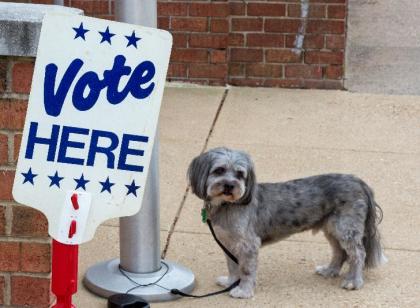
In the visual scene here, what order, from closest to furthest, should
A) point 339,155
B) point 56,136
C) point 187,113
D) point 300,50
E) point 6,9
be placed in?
point 56,136, point 6,9, point 339,155, point 187,113, point 300,50

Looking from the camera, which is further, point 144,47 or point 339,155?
point 339,155

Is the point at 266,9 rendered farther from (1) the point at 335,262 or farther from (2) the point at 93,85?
(2) the point at 93,85

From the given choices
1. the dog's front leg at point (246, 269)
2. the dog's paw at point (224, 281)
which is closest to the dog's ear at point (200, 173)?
the dog's front leg at point (246, 269)

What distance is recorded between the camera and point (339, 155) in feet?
24.7

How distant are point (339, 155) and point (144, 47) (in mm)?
4211

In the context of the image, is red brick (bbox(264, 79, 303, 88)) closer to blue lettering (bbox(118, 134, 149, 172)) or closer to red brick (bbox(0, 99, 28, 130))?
red brick (bbox(0, 99, 28, 130))

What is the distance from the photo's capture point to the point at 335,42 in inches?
349

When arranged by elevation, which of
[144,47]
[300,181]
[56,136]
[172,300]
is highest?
[144,47]

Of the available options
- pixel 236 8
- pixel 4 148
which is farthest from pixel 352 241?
pixel 236 8

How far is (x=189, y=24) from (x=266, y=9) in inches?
27.9

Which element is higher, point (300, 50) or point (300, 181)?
point (300, 50)

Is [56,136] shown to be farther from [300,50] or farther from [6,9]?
[300,50]

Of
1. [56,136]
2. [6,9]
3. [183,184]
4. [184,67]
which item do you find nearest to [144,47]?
[56,136]

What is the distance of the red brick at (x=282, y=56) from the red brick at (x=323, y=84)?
0.78 feet
